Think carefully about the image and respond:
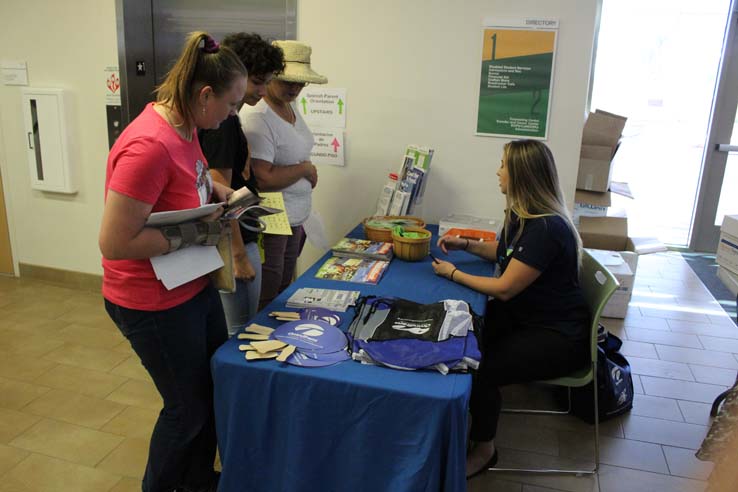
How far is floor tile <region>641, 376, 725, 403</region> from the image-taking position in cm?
266

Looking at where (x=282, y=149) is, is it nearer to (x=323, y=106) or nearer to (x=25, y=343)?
(x=323, y=106)

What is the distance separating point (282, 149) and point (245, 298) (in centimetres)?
59

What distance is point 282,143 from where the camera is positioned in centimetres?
211

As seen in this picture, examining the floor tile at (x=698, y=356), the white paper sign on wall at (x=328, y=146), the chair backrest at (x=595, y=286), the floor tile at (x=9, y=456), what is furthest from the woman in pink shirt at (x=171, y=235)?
the floor tile at (x=698, y=356)

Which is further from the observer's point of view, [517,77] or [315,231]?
A: [517,77]

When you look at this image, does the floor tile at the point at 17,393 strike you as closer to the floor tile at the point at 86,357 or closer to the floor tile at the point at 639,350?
the floor tile at the point at 86,357

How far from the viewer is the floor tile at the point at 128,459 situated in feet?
6.73

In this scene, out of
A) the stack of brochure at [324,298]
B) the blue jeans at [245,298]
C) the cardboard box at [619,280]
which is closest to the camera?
the stack of brochure at [324,298]

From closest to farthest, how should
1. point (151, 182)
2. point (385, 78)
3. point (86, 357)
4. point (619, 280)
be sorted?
point (151, 182) < point (86, 357) < point (385, 78) < point (619, 280)

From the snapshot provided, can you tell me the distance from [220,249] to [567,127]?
1.99m

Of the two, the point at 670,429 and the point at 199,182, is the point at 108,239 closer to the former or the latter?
the point at 199,182

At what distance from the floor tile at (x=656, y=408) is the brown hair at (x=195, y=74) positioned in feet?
7.45

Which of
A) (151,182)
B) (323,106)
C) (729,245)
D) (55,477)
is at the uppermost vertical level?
(323,106)

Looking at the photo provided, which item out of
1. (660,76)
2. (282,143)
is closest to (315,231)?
(282,143)
